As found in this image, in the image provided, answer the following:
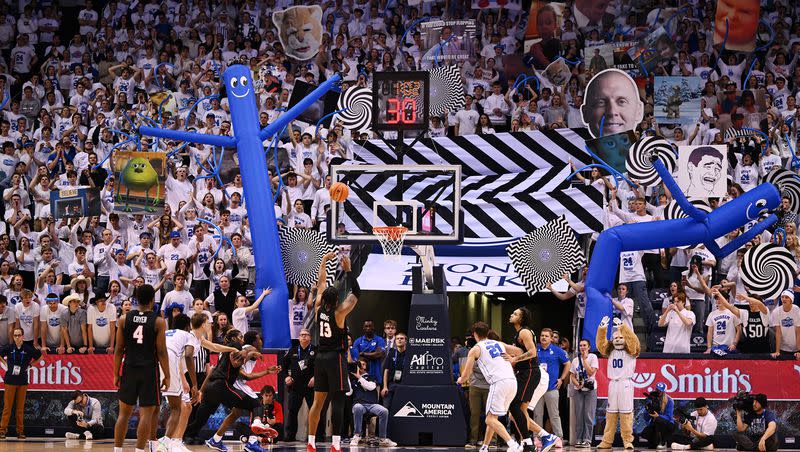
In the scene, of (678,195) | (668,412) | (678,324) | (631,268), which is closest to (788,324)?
(678,324)

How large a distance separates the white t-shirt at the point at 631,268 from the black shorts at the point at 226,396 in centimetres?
840

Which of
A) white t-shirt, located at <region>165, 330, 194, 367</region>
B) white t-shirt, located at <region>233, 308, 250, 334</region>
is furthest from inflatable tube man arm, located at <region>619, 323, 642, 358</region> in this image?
white t-shirt, located at <region>165, 330, 194, 367</region>

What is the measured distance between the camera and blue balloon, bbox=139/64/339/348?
69.3 ft

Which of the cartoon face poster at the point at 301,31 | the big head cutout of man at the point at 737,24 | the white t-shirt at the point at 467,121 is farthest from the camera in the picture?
the cartoon face poster at the point at 301,31

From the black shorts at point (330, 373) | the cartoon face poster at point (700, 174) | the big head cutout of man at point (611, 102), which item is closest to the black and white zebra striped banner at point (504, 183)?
the big head cutout of man at point (611, 102)

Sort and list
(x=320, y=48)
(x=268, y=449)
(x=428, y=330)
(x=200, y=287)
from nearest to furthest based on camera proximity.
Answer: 1. (x=268, y=449)
2. (x=428, y=330)
3. (x=200, y=287)
4. (x=320, y=48)

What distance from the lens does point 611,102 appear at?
24141 millimetres

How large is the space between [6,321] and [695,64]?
1580 centimetres

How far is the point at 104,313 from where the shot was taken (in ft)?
69.1

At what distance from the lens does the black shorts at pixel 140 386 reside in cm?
1356

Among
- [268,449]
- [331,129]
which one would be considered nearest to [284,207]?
[331,129]

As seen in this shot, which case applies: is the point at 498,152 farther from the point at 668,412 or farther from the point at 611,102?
the point at 668,412

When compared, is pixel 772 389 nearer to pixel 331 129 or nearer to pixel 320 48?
pixel 331 129

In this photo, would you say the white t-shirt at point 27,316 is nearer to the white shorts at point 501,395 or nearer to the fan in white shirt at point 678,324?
the white shorts at point 501,395
